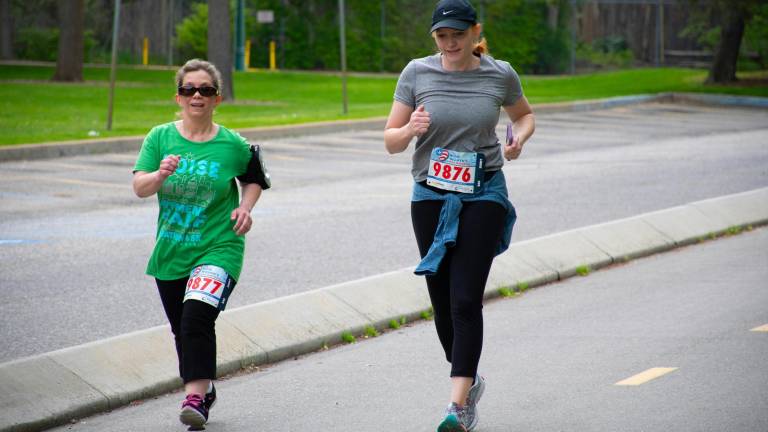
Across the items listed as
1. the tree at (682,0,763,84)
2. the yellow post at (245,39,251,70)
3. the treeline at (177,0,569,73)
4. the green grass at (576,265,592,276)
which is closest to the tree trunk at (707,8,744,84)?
the tree at (682,0,763,84)

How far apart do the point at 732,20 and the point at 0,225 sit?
28.2 metres

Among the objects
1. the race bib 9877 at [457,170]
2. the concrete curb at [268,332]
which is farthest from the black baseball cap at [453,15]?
the concrete curb at [268,332]

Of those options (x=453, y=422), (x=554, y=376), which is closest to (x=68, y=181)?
(x=554, y=376)

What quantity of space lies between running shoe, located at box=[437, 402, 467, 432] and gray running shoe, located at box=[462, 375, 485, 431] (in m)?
0.05

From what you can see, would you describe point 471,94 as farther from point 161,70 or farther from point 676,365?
point 161,70

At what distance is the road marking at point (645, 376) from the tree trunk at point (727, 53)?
31.6 metres

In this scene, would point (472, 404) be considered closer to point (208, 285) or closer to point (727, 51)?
Answer: point (208, 285)

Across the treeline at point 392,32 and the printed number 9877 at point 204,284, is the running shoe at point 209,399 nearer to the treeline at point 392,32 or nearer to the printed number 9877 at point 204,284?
the printed number 9877 at point 204,284

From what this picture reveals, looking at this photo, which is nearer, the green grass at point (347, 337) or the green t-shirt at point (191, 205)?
the green t-shirt at point (191, 205)

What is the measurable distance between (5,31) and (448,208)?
43.0 m

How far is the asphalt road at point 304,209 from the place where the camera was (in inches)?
374

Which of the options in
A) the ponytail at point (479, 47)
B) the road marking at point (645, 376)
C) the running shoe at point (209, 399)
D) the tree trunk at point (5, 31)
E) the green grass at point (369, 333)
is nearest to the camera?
the ponytail at point (479, 47)

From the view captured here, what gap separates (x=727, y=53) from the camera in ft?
124

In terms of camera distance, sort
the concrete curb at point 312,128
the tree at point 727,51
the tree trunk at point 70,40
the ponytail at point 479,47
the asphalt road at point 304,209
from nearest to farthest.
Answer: the ponytail at point 479,47
the asphalt road at point 304,209
the concrete curb at point 312,128
the tree trunk at point 70,40
the tree at point 727,51
